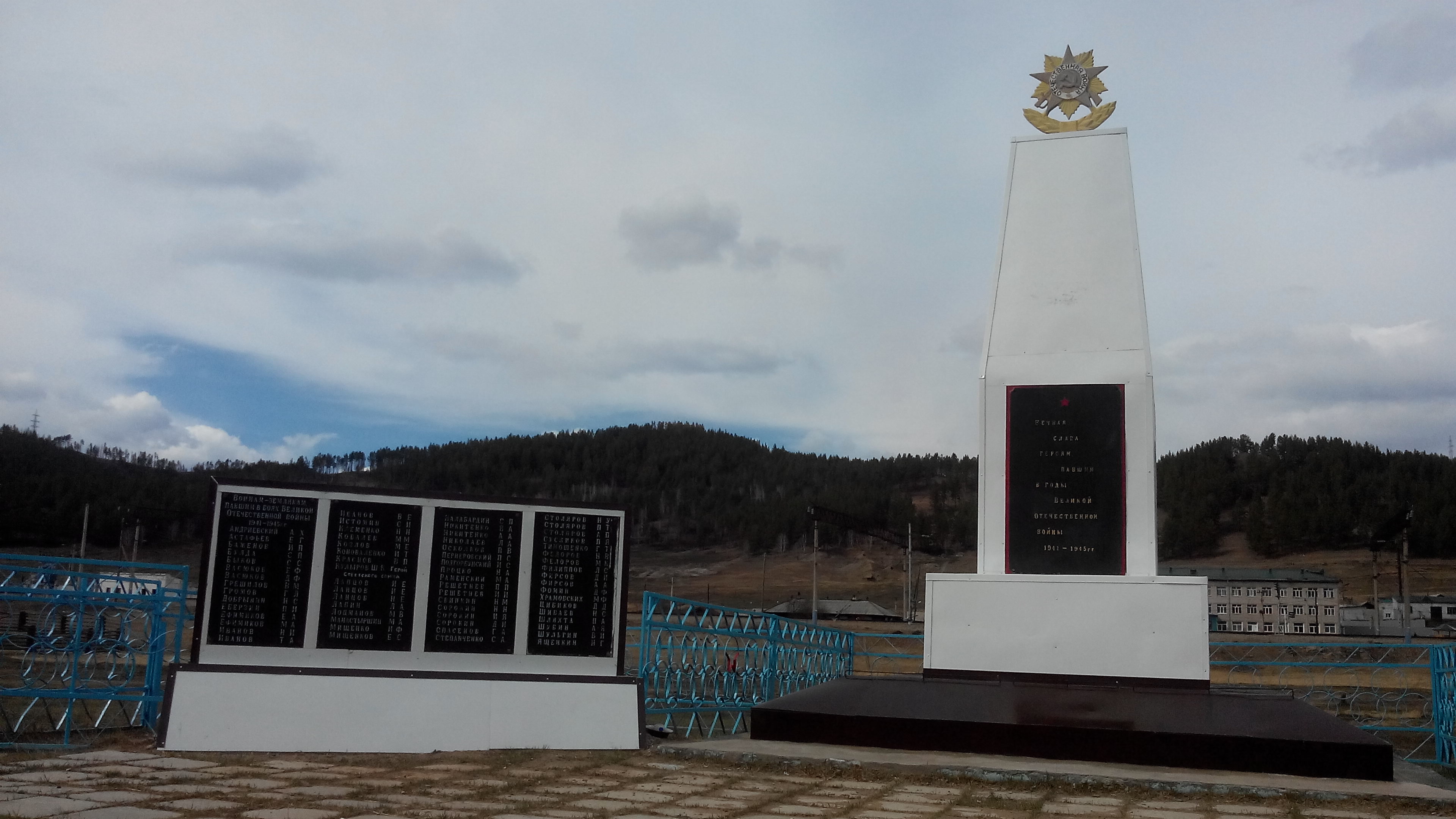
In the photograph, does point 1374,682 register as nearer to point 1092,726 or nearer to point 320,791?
point 1092,726

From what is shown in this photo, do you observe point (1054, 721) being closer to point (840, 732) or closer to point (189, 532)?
point (840, 732)

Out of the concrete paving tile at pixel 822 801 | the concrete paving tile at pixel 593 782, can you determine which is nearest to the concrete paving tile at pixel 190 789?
the concrete paving tile at pixel 593 782

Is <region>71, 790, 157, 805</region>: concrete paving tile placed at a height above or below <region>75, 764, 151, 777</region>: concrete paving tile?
above

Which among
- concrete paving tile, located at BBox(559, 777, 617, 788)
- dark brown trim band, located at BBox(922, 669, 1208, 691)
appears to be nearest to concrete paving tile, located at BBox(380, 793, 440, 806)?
concrete paving tile, located at BBox(559, 777, 617, 788)

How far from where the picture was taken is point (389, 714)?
7.04 meters

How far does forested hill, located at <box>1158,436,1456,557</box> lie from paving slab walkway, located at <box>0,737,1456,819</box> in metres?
69.2

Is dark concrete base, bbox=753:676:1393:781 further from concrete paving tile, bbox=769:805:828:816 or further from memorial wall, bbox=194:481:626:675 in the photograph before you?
concrete paving tile, bbox=769:805:828:816

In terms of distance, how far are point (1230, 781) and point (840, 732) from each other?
8.30ft

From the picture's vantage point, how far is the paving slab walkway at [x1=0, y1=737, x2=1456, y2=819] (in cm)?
468

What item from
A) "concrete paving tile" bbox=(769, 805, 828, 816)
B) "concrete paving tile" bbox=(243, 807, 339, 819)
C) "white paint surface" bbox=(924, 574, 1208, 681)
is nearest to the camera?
"concrete paving tile" bbox=(243, 807, 339, 819)

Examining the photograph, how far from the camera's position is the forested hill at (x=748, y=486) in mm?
70000

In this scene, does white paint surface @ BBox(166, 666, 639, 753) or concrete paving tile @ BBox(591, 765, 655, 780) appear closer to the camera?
concrete paving tile @ BBox(591, 765, 655, 780)

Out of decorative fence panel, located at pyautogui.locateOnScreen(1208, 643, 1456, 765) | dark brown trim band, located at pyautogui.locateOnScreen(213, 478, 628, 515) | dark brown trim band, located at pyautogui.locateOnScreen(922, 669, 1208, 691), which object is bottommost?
decorative fence panel, located at pyautogui.locateOnScreen(1208, 643, 1456, 765)

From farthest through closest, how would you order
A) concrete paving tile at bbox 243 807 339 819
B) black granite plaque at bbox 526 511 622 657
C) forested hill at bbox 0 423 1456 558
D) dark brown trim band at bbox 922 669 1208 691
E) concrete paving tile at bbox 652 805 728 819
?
forested hill at bbox 0 423 1456 558 < dark brown trim band at bbox 922 669 1208 691 < black granite plaque at bbox 526 511 622 657 < concrete paving tile at bbox 652 805 728 819 < concrete paving tile at bbox 243 807 339 819
